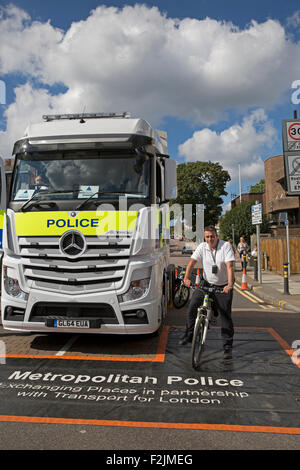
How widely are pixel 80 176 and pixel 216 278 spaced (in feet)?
8.12

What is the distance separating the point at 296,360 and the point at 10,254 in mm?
4352

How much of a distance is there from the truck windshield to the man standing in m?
1.18

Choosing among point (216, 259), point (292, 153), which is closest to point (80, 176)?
point (216, 259)

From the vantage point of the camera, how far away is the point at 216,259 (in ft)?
18.9

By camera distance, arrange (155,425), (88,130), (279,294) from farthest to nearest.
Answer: (279,294)
(88,130)
(155,425)

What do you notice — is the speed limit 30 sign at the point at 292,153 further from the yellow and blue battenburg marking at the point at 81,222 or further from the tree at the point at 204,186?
the tree at the point at 204,186

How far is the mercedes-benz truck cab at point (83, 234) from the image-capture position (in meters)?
5.43

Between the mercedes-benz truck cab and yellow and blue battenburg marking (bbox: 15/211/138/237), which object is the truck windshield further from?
yellow and blue battenburg marking (bbox: 15/211/138/237)

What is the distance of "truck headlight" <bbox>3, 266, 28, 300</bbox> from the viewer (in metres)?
5.57

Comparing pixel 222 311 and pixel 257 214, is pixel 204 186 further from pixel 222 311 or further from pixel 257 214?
pixel 222 311

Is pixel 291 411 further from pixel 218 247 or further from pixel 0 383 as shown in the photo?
pixel 0 383

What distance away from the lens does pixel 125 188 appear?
5.77 meters

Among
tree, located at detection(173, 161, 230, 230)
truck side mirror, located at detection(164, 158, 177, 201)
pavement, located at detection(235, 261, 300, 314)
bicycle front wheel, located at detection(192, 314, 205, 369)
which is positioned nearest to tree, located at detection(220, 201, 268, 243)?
tree, located at detection(173, 161, 230, 230)

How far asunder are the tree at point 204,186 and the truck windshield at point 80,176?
166 ft
